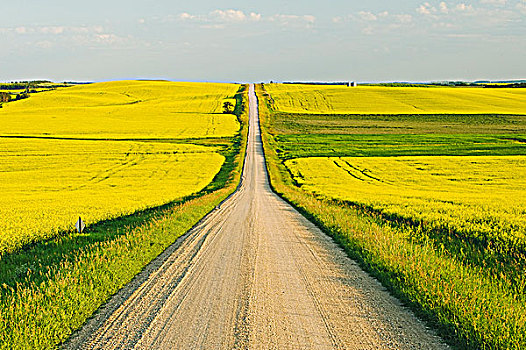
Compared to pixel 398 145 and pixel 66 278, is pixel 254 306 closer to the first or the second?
pixel 66 278

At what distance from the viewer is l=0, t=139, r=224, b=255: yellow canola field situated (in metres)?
19.7

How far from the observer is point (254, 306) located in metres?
7.92

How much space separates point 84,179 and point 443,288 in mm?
37287

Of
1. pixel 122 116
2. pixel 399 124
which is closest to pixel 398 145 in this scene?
pixel 399 124

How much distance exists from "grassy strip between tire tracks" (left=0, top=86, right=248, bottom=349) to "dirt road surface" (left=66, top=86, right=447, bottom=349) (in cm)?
29

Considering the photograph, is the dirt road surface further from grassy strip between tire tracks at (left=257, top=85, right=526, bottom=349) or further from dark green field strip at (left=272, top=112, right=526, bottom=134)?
dark green field strip at (left=272, top=112, right=526, bottom=134)

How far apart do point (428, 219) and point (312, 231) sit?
4451mm

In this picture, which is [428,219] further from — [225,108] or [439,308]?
[225,108]

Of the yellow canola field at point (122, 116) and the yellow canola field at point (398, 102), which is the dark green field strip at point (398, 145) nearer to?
the yellow canola field at point (122, 116)

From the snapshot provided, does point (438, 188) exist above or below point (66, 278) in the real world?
below

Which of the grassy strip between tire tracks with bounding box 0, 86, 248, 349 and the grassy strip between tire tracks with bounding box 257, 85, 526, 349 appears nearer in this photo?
the grassy strip between tire tracks with bounding box 257, 85, 526, 349

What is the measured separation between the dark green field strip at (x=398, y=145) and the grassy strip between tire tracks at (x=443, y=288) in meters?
43.5

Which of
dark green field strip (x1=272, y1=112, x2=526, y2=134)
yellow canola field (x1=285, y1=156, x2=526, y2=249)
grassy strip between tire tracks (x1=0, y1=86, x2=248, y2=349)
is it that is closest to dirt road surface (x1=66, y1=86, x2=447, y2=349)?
grassy strip between tire tracks (x1=0, y1=86, x2=248, y2=349)

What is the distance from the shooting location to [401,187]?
35.9 metres
